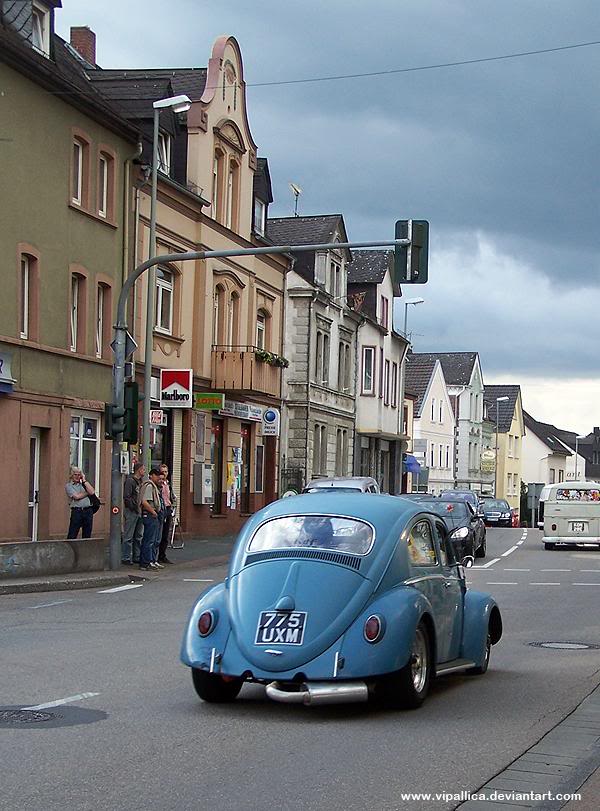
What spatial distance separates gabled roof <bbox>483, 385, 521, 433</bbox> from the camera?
115750 millimetres

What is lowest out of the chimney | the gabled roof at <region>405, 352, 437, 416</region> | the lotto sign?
the lotto sign

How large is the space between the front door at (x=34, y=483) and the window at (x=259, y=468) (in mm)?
16409

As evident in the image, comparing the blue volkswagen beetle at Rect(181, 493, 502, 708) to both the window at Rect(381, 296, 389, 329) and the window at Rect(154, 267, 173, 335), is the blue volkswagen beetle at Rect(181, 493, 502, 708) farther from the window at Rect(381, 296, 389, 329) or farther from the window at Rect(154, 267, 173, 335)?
the window at Rect(381, 296, 389, 329)

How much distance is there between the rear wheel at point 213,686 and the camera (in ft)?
32.8

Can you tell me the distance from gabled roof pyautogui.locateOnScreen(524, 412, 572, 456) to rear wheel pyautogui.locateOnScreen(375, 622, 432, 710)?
397 feet

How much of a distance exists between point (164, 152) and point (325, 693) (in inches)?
1126

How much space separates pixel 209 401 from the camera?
37.7 metres

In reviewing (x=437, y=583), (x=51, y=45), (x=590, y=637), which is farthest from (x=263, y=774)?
(x=51, y=45)

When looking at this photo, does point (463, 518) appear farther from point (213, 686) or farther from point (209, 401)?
point (213, 686)

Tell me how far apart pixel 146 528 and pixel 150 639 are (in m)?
11.0

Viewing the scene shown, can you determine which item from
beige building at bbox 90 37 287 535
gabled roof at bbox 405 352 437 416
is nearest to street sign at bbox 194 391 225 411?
beige building at bbox 90 37 287 535

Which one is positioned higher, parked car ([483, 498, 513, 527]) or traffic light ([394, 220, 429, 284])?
traffic light ([394, 220, 429, 284])

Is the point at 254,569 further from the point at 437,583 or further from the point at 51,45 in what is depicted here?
the point at 51,45

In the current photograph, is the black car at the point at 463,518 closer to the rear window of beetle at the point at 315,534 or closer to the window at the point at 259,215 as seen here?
the window at the point at 259,215
